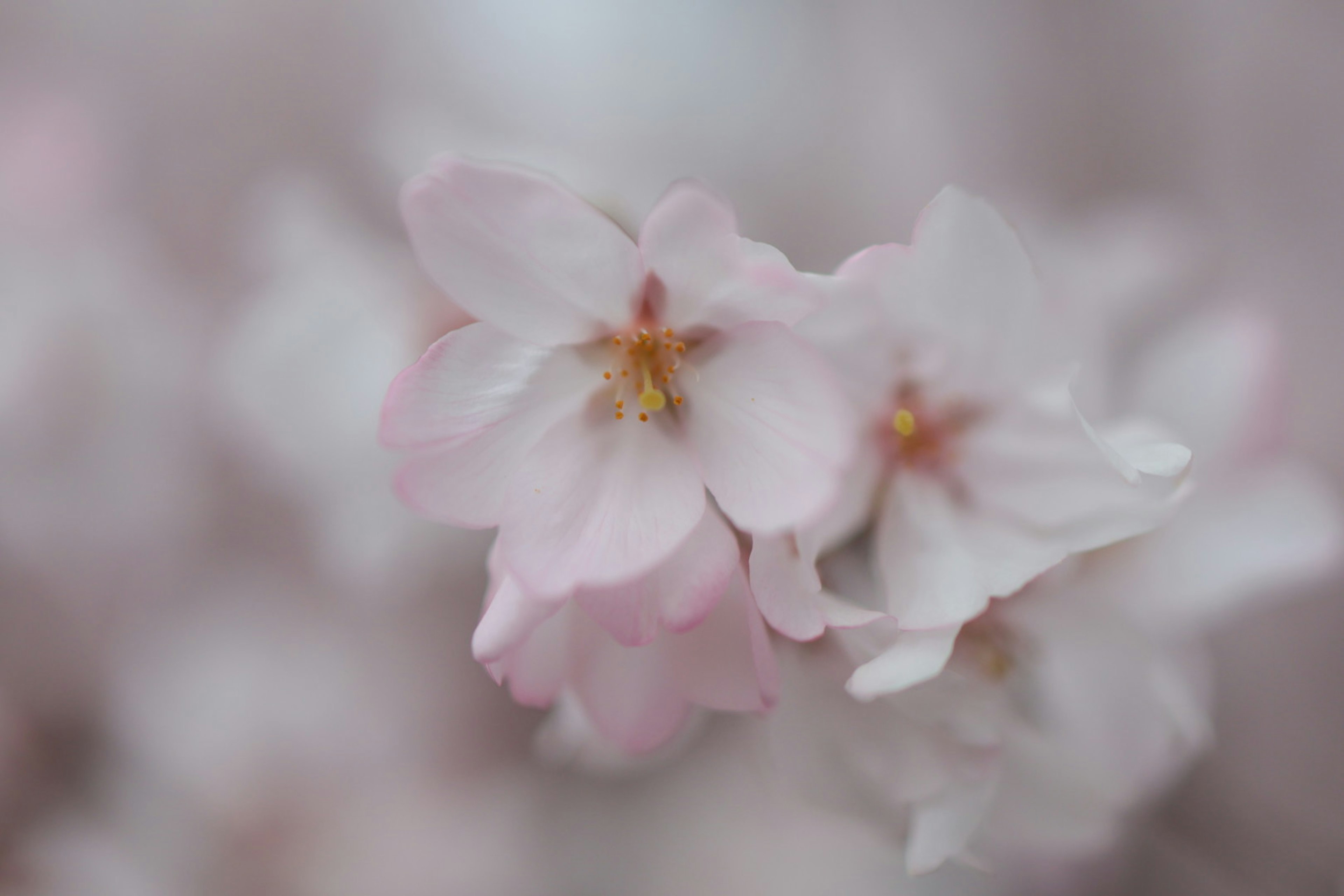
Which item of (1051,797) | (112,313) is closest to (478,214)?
(1051,797)

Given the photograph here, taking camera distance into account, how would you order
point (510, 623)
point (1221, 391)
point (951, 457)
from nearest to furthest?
1. point (510, 623)
2. point (951, 457)
3. point (1221, 391)

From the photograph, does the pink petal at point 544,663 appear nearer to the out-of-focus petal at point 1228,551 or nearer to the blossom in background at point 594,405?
the blossom in background at point 594,405

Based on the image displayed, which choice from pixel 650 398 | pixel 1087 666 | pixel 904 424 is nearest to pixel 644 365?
pixel 650 398

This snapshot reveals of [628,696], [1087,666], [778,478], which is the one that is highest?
[778,478]

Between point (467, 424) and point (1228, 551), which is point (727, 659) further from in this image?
point (1228, 551)

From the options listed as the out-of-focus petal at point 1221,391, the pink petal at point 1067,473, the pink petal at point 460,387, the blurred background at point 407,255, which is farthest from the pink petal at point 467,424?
the out-of-focus petal at point 1221,391
